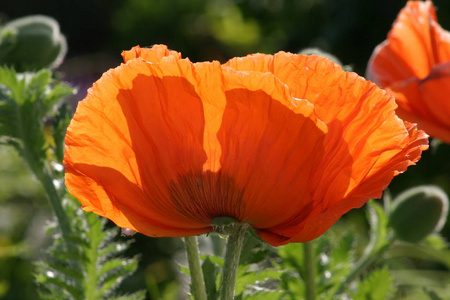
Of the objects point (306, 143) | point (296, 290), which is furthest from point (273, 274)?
point (306, 143)

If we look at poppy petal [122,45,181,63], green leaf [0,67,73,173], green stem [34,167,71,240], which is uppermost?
green leaf [0,67,73,173]

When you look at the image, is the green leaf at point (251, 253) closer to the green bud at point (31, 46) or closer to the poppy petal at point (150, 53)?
the poppy petal at point (150, 53)

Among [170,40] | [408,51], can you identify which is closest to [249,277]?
[408,51]

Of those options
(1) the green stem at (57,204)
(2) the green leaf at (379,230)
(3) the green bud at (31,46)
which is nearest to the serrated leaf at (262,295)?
(1) the green stem at (57,204)

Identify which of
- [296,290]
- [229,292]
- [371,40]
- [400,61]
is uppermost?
[371,40]

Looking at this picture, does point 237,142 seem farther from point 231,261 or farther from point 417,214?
point 417,214

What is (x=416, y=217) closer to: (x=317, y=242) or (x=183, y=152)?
(x=317, y=242)

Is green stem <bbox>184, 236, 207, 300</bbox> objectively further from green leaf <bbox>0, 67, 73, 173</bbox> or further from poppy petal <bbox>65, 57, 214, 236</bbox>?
green leaf <bbox>0, 67, 73, 173</bbox>

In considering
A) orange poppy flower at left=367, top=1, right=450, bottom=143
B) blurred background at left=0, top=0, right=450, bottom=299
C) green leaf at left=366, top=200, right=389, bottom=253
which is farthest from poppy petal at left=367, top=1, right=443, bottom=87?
blurred background at left=0, top=0, right=450, bottom=299
